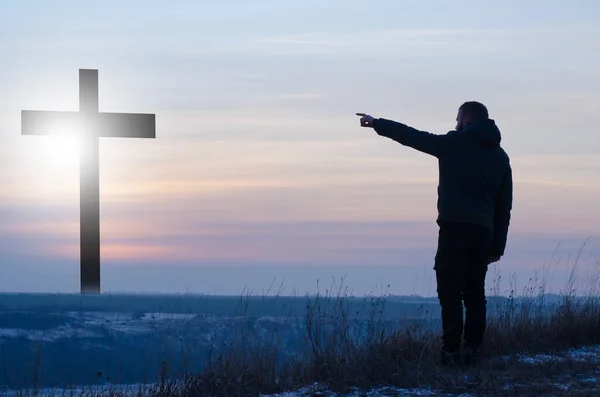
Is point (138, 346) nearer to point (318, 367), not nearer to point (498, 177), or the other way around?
point (318, 367)

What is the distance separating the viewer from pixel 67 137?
12.2m

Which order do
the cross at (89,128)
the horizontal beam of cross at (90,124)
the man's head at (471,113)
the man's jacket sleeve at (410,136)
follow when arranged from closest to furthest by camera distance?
the man's jacket sleeve at (410,136)
the man's head at (471,113)
the cross at (89,128)
the horizontal beam of cross at (90,124)

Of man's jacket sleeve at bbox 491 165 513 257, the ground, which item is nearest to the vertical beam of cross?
the ground

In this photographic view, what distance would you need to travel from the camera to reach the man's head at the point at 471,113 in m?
8.18

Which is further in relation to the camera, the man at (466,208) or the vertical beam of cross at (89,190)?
the vertical beam of cross at (89,190)

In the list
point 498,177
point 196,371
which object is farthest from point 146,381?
point 498,177

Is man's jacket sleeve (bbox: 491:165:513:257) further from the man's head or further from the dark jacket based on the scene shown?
the man's head

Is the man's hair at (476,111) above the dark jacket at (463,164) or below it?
above

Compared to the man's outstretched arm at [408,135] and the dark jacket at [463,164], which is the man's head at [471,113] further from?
the man's outstretched arm at [408,135]

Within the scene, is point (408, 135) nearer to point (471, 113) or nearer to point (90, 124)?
Result: point (471, 113)

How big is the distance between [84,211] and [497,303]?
5038 millimetres

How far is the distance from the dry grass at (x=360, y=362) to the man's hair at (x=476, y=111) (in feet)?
6.71

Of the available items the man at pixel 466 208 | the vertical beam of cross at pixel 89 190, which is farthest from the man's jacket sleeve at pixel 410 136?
the vertical beam of cross at pixel 89 190

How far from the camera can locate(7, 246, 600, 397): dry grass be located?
25.7 ft
